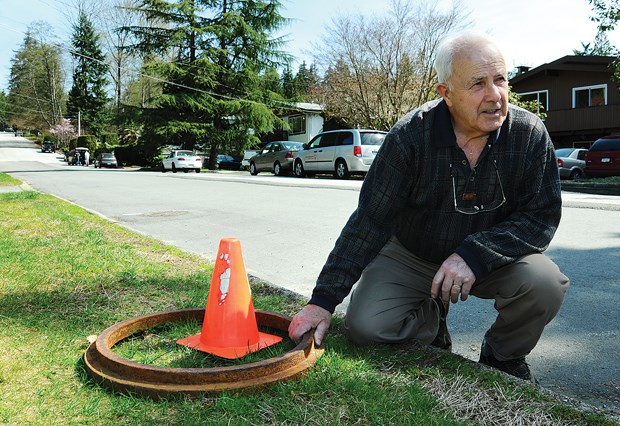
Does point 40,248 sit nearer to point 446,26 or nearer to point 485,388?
point 485,388

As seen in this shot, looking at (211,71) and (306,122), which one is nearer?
(211,71)

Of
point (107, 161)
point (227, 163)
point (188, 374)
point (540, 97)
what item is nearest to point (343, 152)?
point (188, 374)

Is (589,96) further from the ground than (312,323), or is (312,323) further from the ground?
(589,96)

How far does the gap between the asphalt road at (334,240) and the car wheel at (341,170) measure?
5.82 metres

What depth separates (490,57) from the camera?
8.37ft

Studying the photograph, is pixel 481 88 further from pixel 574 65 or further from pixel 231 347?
pixel 574 65

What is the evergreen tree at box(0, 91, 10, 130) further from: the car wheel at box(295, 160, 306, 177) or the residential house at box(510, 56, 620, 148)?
the residential house at box(510, 56, 620, 148)

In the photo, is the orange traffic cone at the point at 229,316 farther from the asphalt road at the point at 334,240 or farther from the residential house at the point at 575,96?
the residential house at the point at 575,96

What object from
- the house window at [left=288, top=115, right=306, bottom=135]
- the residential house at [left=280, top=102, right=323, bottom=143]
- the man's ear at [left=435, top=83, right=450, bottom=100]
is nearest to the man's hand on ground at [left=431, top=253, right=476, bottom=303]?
the man's ear at [left=435, top=83, right=450, bottom=100]

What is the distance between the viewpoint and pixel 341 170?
66.4 ft

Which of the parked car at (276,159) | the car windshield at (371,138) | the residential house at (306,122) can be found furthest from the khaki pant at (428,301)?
the residential house at (306,122)

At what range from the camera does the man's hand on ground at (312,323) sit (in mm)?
2602

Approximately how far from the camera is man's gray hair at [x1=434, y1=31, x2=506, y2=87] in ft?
8.42

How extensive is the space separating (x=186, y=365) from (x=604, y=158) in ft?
68.9
